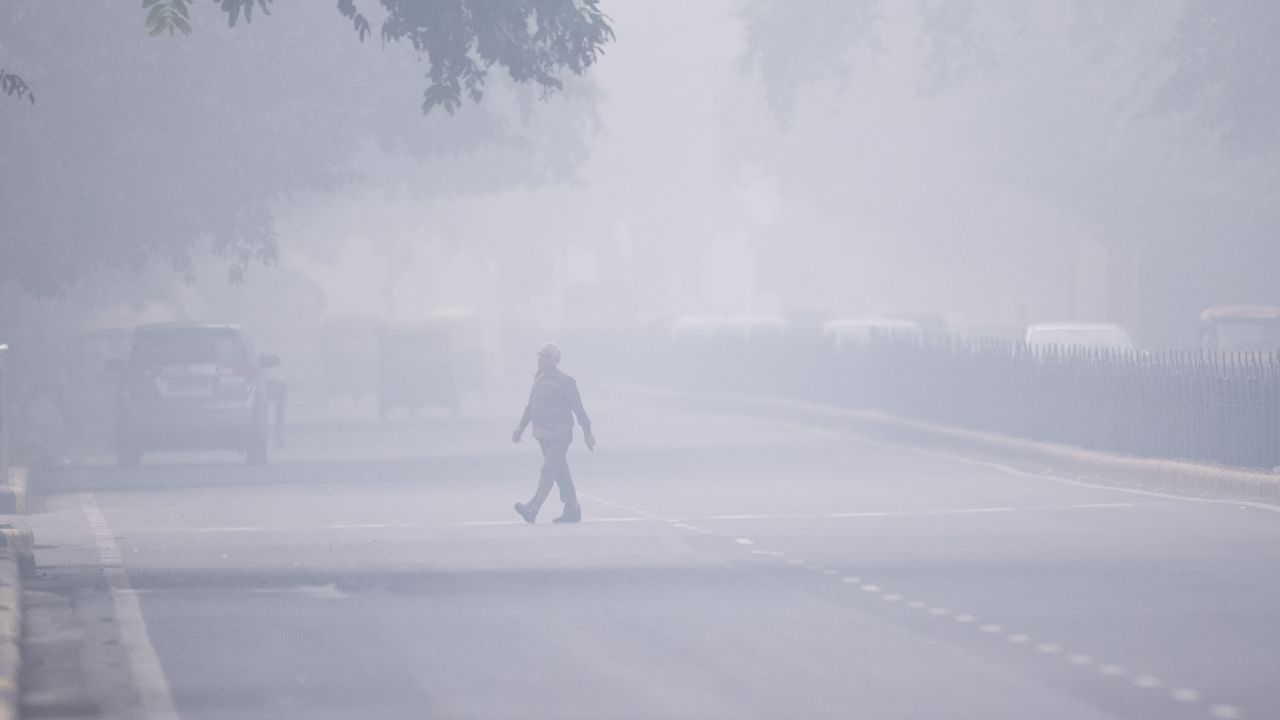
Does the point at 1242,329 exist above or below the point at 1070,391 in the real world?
above

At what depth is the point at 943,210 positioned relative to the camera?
77.9m

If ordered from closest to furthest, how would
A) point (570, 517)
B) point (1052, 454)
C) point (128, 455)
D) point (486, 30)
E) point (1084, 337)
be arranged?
1. point (486, 30)
2. point (570, 517)
3. point (1052, 454)
4. point (128, 455)
5. point (1084, 337)

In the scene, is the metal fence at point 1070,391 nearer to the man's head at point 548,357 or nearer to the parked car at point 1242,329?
the parked car at point 1242,329

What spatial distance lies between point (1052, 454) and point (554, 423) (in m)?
8.37

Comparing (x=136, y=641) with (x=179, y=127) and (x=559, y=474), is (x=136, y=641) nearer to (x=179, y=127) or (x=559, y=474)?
(x=559, y=474)

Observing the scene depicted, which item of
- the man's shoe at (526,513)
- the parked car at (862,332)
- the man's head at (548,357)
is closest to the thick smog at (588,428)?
the man's head at (548,357)

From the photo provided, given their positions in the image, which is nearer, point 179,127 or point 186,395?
point 186,395

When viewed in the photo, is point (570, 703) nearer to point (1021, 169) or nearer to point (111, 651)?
point (111, 651)

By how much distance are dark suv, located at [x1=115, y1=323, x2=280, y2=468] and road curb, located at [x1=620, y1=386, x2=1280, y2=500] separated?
9.26 m

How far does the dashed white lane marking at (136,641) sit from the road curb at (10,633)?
0.56 metres

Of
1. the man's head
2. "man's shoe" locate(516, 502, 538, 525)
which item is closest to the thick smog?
the man's head

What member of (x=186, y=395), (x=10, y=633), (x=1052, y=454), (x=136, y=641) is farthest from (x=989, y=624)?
(x=186, y=395)

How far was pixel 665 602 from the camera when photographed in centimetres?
1402

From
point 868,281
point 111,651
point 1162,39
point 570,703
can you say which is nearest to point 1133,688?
point 570,703
